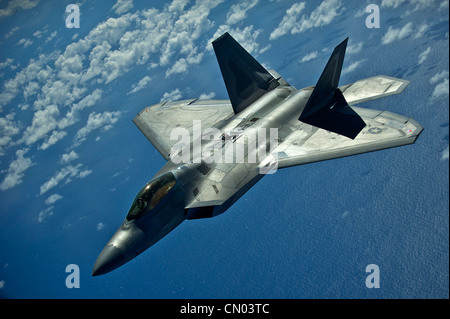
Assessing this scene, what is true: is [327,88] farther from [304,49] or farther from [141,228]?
[304,49]

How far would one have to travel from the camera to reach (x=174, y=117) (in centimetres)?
2234

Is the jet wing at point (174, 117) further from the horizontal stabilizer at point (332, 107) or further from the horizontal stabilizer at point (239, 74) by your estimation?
the horizontal stabilizer at point (332, 107)

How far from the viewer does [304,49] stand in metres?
90.6

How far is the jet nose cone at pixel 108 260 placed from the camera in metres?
10.9

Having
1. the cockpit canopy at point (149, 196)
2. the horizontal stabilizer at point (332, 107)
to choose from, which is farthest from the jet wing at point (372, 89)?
the cockpit canopy at point (149, 196)

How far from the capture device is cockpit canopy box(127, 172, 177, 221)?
11844 mm

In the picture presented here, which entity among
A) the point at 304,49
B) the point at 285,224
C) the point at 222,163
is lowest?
the point at 222,163

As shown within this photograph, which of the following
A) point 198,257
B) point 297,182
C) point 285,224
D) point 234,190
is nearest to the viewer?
point 234,190

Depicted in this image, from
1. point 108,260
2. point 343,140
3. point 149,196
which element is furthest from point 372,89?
point 108,260

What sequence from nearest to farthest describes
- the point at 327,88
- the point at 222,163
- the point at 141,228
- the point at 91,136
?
the point at 141,228 < the point at 222,163 < the point at 327,88 < the point at 91,136

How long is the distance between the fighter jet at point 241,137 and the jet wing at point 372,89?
0.06 metres

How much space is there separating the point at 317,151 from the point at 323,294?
39.7 metres

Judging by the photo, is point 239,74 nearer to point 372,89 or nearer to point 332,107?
point 332,107

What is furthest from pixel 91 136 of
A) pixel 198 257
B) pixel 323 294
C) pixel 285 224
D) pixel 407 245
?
pixel 407 245
